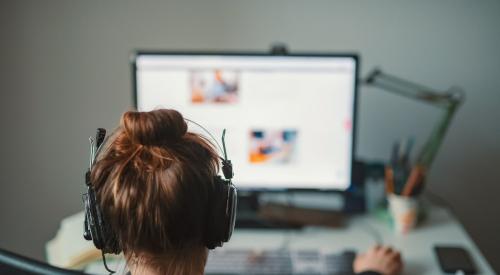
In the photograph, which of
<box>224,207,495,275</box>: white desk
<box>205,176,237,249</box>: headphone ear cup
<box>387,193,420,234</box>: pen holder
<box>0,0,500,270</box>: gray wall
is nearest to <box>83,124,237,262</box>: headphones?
<box>205,176,237,249</box>: headphone ear cup

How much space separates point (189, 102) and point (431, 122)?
2.35 feet

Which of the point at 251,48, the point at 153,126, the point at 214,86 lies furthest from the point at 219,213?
the point at 251,48

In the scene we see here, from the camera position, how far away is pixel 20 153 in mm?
1666

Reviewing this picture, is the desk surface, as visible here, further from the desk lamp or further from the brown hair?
the brown hair

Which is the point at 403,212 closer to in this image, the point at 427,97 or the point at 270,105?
the point at 427,97

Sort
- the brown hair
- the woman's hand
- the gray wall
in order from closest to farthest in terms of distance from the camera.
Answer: the brown hair → the woman's hand → the gray wall

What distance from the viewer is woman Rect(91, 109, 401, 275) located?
637 millimetres

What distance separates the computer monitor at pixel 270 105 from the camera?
51.1 inches

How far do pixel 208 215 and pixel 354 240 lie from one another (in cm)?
69

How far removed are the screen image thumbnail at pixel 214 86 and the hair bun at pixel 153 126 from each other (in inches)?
25.3

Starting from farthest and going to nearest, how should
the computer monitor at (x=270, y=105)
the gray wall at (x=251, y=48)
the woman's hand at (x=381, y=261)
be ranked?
the gray wall at (x=251, y=48)
the computer monitor at (x=270, y=105)
the woman's hand at (x=381, y=261)

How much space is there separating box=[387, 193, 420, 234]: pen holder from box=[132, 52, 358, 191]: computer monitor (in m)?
0.12

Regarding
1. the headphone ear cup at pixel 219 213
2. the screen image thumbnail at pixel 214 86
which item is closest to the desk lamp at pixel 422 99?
the screen image thumbnail at pixel 214 86

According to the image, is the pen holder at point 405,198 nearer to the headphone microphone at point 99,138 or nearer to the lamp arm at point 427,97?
the lamp arm at point 427,97
